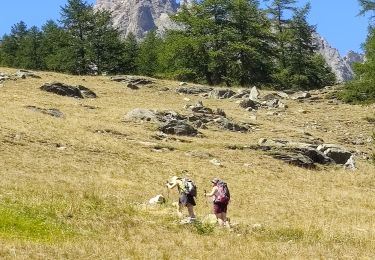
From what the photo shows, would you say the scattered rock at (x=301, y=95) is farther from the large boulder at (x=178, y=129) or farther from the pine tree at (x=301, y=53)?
the large boulder at (x=178, y=129)

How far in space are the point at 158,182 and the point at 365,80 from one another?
87.8 ft

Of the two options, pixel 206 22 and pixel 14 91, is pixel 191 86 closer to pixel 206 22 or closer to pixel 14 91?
pixel 206 22

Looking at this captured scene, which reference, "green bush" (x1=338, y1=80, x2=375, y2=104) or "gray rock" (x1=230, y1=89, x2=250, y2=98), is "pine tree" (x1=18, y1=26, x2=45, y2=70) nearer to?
"gray rock" (x1=230, y1=89, x2=250, y2=98)

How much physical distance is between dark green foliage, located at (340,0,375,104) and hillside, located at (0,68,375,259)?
141 centimetres

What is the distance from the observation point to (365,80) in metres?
45.8

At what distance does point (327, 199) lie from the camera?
2533 centimetres

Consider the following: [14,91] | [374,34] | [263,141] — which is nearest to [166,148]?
[263,141]

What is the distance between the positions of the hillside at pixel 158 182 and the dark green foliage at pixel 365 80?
1.41 m

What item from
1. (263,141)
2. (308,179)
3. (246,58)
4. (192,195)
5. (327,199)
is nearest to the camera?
(192,195)

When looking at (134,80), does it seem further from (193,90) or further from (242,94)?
(242,94)

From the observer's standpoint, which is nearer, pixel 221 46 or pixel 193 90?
pixel 193 90

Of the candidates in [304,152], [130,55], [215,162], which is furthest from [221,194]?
[130,55]

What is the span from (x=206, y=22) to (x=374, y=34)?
965 inches

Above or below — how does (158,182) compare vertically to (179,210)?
below
